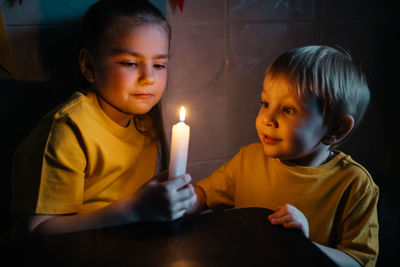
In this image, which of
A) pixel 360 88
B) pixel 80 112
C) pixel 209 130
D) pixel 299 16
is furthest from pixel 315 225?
pixel 299 16

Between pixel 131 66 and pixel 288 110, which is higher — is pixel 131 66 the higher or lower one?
the higher one

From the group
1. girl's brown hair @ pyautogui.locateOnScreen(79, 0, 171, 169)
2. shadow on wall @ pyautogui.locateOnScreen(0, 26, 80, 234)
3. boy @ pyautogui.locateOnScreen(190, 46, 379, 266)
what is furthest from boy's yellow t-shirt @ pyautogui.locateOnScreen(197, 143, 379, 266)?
shadow on wall @ pyautogui.locateOnScreen(0, 26, 80, 234)

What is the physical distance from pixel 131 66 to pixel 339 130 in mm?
585

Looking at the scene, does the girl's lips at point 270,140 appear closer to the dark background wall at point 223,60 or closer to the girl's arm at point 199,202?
the girl's arm at point 199,202

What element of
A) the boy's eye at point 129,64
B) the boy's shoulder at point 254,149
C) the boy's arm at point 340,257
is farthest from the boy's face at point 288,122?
the boy's eye at point 129,64

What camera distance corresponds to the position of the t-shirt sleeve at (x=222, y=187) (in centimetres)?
101

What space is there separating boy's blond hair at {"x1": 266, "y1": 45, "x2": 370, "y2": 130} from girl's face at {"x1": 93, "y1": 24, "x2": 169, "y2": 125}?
32 centimetres

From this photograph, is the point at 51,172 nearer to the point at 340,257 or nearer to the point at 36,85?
the point at 36,85

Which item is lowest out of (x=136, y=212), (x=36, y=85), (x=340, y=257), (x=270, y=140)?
(x=340, y=257)

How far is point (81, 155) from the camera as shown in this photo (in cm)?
88

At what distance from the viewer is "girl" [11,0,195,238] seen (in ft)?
2.57

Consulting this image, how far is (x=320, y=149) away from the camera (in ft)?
3.01

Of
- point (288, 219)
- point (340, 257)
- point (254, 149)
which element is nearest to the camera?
point (288, 219)

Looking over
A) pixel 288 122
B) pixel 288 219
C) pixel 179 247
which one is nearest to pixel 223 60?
pixel 288 122
